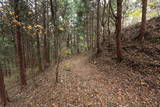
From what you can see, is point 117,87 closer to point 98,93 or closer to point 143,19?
point 98,93

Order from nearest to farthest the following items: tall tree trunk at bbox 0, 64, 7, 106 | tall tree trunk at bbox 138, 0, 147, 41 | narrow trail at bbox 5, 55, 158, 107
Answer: narrow trail at bbox 5, 55, 158, 107, tall tree trunk at bbox 0, 64, 7, 106, tall tree trunk at bbox 138, 0, 147, 41

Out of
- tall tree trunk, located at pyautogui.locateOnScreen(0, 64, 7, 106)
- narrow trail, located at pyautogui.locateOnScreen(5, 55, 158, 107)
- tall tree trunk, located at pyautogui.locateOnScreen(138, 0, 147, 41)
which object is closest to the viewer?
narrow trail, located at pyautogui.locateOnScreen(5, 55, 158, 107)

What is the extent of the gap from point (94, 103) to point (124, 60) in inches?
189

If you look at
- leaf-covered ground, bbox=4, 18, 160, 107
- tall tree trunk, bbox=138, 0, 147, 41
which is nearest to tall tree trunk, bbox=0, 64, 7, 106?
leaf-covered ground, bbox=4, 18, 160, 107

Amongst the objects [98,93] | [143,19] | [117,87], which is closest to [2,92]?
[98,93]

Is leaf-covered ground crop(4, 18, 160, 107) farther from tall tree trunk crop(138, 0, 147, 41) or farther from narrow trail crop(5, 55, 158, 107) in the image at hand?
tall tree trunk crop(138, 0, 147, 41)

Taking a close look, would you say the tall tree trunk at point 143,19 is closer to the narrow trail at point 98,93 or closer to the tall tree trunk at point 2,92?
the narrow trail at point 98,93

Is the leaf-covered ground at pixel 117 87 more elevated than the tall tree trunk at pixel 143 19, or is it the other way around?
the tall tree trunk at pixel 143 19

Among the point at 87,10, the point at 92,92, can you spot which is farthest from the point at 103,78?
the point at 87,10

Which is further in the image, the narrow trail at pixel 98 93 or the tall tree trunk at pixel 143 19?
the tall tree trunk at pixel 143 19

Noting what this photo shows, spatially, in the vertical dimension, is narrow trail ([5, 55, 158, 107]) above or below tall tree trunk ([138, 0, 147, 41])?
below

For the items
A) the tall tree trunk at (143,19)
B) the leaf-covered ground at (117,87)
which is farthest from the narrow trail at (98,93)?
the tall tree trunk at (143,19)

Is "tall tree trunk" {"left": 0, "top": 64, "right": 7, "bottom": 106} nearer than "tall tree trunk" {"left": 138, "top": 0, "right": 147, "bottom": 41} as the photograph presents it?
Yes

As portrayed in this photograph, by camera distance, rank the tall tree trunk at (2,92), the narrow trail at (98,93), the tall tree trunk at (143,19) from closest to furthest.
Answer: the narrow trail at (98,93)
the tall tree trunk at (2,92)
the tall tree trunk at (143,19)
